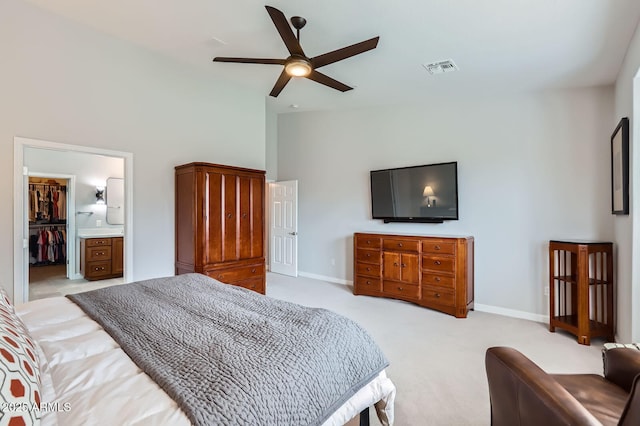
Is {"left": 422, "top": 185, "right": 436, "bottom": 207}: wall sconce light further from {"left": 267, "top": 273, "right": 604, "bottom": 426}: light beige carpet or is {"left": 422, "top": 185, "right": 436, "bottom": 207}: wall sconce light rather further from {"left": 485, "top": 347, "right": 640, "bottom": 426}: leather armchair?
{"left": 485, "top": 347, "right": 640, "bottom": 426}: leather armchair

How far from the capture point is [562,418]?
38.6 inches

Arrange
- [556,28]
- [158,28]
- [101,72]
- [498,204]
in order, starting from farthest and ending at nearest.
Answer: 1. [498,204]
2. [101,72]
3. [158,28]
4. [556,28]

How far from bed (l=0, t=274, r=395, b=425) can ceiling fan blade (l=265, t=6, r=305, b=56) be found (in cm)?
197

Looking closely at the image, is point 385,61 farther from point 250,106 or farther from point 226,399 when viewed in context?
point 226,399

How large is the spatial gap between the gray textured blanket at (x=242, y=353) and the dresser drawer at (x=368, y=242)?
2.99m

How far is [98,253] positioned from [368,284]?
4.80 meters

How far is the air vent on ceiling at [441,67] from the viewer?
133 inches

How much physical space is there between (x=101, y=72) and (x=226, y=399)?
3841mm

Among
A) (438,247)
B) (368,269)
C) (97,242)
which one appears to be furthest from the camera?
(97,242)

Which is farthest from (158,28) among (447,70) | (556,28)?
(556,28)

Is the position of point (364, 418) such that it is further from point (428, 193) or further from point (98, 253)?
point (98, 253)

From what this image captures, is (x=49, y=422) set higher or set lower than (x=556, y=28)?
lower

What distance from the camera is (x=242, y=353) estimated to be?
4.13ft

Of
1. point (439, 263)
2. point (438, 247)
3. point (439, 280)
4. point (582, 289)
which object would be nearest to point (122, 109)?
point (438, 247)
